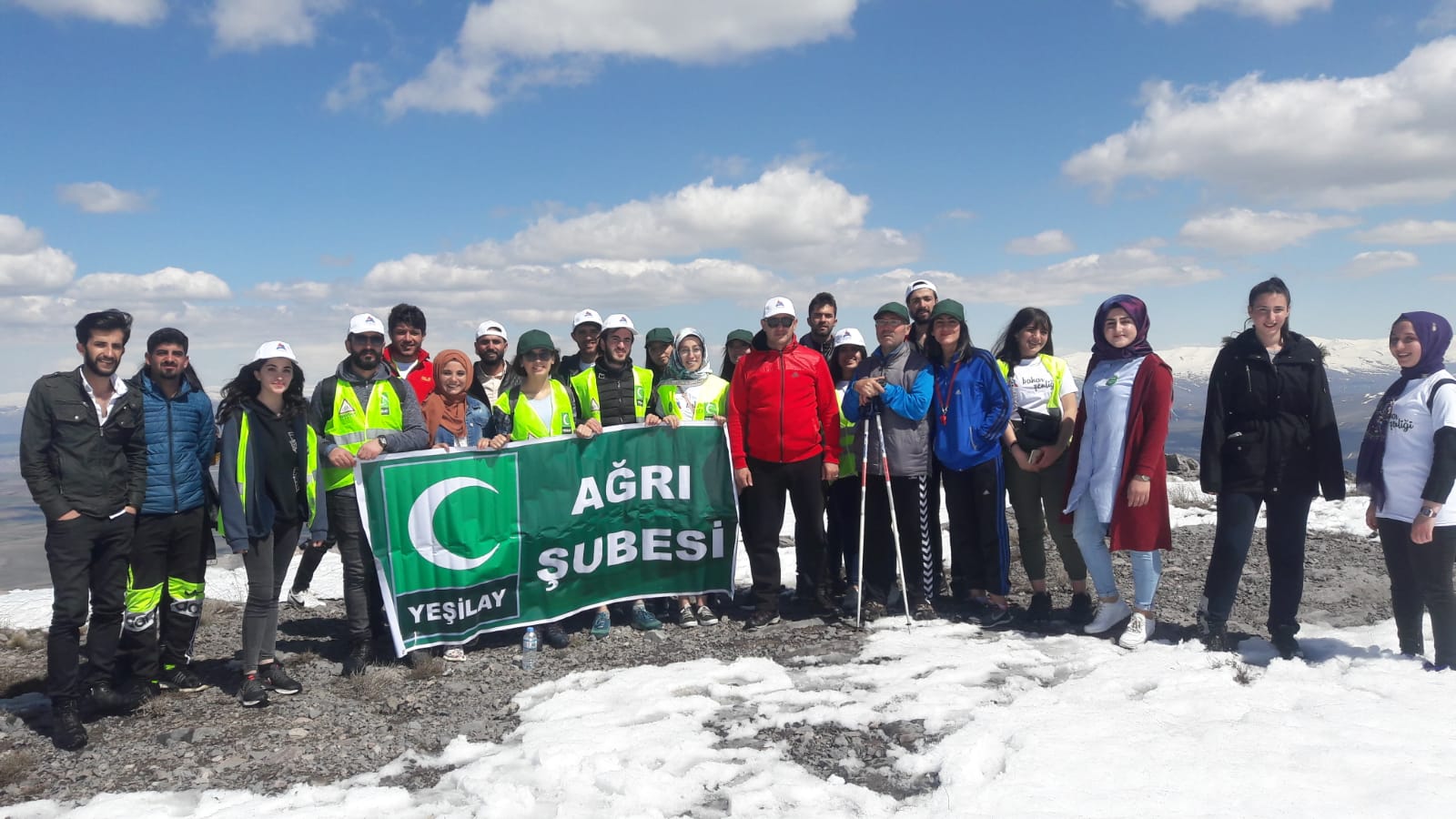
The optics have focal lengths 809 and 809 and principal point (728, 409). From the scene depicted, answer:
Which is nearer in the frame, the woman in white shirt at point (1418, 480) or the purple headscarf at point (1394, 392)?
the woman in white shirt at point (1418, 480)

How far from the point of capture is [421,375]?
7.41m

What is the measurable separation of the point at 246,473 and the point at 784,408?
4.27 m

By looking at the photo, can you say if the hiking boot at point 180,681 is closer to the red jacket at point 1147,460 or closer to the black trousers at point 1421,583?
the red jacket at point 1147,460

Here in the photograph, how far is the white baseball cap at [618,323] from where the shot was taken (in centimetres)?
A: 748

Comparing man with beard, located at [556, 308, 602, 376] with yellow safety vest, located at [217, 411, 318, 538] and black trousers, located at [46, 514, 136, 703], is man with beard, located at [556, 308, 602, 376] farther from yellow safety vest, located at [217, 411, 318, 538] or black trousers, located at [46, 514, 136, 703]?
black trousers, located at [46, 514, 136, 703]

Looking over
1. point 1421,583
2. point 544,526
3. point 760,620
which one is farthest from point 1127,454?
point 544,526

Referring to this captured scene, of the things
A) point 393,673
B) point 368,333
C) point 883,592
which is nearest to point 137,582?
point 393,673

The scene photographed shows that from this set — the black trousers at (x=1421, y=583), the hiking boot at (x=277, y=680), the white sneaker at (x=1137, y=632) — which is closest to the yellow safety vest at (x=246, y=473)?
the hiking boot at (x=277, y=680)

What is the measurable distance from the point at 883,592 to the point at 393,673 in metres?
4.41

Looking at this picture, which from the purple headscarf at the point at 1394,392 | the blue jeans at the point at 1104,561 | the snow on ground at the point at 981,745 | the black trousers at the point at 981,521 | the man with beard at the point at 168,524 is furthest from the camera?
the black trousers at the point at 981,521

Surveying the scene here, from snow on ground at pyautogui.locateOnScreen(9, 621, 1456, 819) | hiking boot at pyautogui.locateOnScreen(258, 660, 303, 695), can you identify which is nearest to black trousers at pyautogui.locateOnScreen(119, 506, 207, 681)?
hiking boot at pyautogui.locateOnScreen(258, 660, 303, 695)

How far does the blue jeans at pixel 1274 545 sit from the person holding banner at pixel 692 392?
14.0 ft


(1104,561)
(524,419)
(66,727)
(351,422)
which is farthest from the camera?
(524,419)

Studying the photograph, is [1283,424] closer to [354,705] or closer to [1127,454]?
[1127,454]
